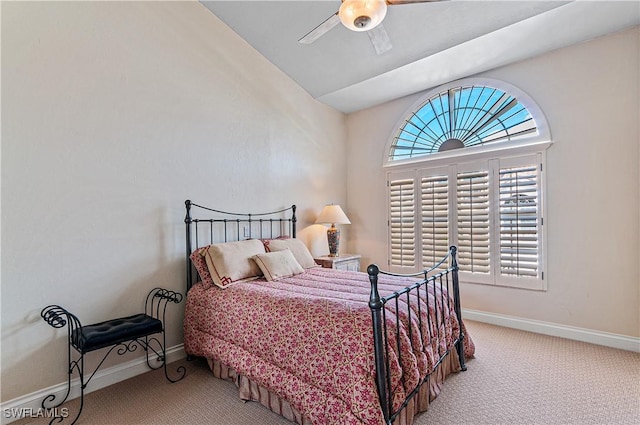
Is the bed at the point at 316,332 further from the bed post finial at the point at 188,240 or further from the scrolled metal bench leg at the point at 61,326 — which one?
the scrolled metal bench leg at the point at 61,326

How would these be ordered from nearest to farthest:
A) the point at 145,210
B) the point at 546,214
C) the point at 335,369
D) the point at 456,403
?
the point at 335,369 < the point at 456,403 < the point at 145,210 < the point at 546,214

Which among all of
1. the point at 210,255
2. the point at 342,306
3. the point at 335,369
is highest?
the point at 210,255

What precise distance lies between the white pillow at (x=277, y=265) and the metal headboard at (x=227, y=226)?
650 mm

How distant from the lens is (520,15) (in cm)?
268

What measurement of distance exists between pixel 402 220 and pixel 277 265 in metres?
2.21

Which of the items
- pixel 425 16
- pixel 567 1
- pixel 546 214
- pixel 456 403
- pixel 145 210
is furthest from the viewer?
pixel 546 214

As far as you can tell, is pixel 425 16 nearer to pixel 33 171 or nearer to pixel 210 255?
pixel 210 255

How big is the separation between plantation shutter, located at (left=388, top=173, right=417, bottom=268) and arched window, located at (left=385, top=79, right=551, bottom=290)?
0.6 inches

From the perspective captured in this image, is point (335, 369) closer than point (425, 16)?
Yes

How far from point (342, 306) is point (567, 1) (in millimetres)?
3137

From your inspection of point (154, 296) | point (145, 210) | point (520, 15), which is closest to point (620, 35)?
point (520, 15)

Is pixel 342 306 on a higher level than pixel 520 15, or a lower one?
lower

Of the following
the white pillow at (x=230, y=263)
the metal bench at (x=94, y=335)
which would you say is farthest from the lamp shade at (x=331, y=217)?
the metal bench at (x=94, y=335)

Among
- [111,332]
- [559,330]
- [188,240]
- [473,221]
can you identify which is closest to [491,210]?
[473,221]
